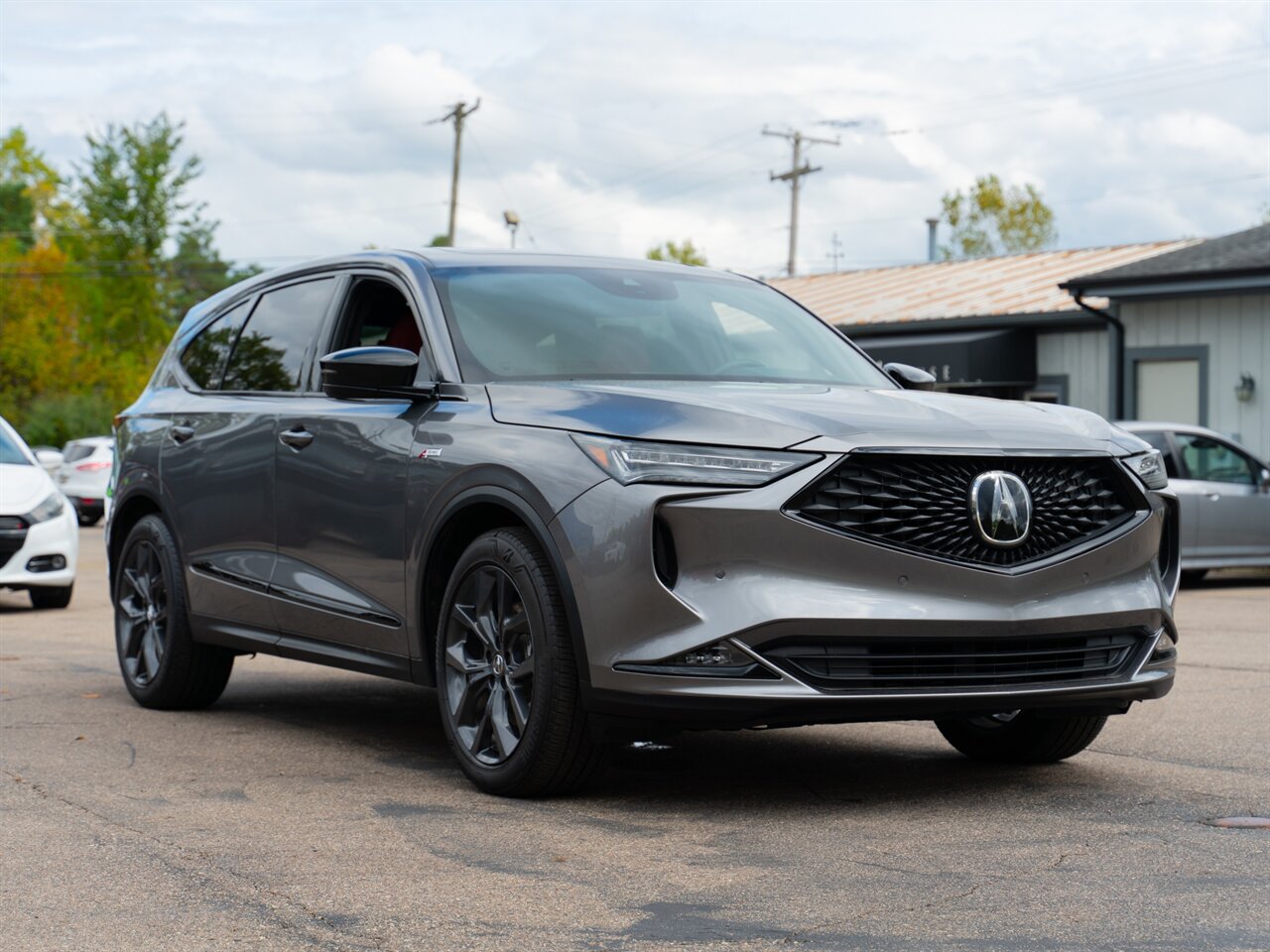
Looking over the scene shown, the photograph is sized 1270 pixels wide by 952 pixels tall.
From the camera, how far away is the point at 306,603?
6.86m

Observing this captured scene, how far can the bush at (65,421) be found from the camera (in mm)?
52844

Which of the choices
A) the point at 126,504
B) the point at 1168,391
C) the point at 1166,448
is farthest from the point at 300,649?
the point at 1168,391

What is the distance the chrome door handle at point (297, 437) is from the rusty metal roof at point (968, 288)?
18767 millimetres

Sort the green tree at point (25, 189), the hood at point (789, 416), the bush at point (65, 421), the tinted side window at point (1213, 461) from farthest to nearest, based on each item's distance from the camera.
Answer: the green tree at point (25, 189) → the bush at point (65, 421) → the tinted side window at point (1213, 461) → the hood at point (789, 416)

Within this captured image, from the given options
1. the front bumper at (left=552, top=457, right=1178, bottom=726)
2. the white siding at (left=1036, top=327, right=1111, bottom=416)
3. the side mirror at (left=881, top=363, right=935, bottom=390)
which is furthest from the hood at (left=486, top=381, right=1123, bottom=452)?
the white siding at (left=1036, top=327, right=1111, bottom=416)

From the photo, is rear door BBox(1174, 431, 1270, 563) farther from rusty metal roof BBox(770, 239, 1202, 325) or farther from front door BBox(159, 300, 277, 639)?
front door BBox(159, 300, 277, 639)

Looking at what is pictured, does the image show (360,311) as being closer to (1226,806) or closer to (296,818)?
(296,818)

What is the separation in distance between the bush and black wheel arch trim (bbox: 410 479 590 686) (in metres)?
48.8

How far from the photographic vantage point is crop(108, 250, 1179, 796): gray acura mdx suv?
5191 millimetres

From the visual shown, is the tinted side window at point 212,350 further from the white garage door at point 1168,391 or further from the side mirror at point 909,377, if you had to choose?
the white garage door at point 1168,391

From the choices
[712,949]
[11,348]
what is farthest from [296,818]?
[11,348]

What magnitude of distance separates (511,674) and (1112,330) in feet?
64.8

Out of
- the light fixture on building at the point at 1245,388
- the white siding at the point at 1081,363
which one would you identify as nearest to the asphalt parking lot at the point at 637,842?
the light fixture on building at the point at 1245,388

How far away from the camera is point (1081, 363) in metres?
25.2
